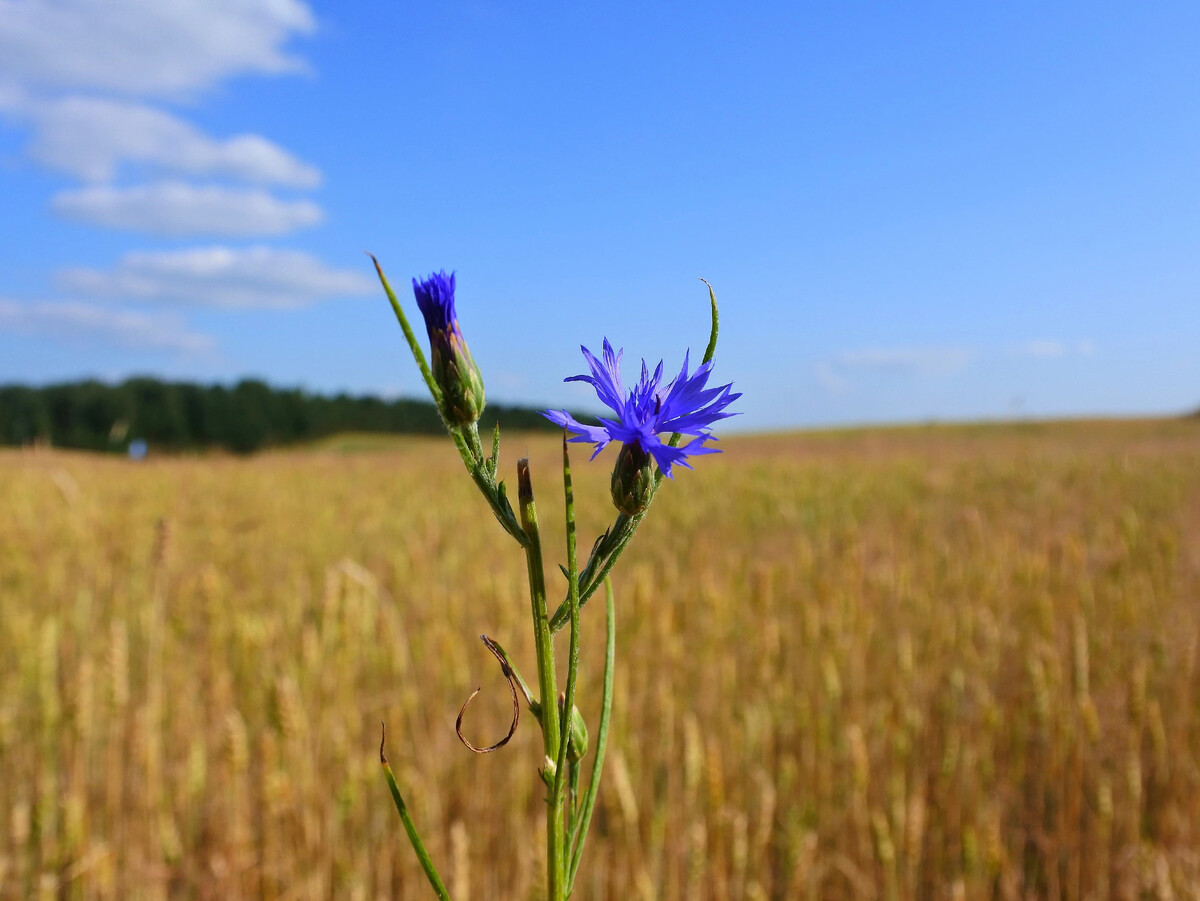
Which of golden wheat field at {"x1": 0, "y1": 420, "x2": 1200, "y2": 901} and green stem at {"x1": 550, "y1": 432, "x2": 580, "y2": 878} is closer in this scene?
green stem at {"x1": 550, "y1": 432, "x2": 580, "y2": 878}

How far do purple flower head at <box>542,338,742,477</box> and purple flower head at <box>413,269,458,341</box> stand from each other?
7cm

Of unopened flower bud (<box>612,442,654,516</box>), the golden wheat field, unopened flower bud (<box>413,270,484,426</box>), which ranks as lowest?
the golden wheat field

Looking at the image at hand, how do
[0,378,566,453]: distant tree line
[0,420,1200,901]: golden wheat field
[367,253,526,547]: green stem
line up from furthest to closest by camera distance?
[0,378,566,453]: distant tree line, [0,420,1200,901]: golden wheat field, [367,253,526,547]: green stem

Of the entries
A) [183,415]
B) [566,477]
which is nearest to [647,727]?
[566,477]

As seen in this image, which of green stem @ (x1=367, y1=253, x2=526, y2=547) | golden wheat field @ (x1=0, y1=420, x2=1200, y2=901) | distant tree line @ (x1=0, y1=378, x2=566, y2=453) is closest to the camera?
green stem @ (x1=367, y1=253, x2=526, y2=547)

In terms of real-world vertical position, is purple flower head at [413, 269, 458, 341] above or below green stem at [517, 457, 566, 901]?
above

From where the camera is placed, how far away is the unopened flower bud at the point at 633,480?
392 millimetres

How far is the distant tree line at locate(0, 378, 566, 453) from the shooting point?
18.8 meters

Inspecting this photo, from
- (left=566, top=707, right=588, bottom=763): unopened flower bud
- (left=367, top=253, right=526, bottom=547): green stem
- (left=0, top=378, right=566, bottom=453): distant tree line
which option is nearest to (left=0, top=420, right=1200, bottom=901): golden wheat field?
(left=566, top=707, right=588, bottom=763): unopened flower bud

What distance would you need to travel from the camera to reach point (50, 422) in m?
18.9

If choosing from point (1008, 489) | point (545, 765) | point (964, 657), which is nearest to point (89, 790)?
point (545, 765)

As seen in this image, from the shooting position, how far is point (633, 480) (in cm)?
39

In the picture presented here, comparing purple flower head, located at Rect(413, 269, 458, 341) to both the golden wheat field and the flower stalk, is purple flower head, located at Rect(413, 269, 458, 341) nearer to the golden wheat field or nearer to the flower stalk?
the flower stalk

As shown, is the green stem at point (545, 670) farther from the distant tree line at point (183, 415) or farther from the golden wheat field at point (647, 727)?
the distant tree line at point (183, 415)
